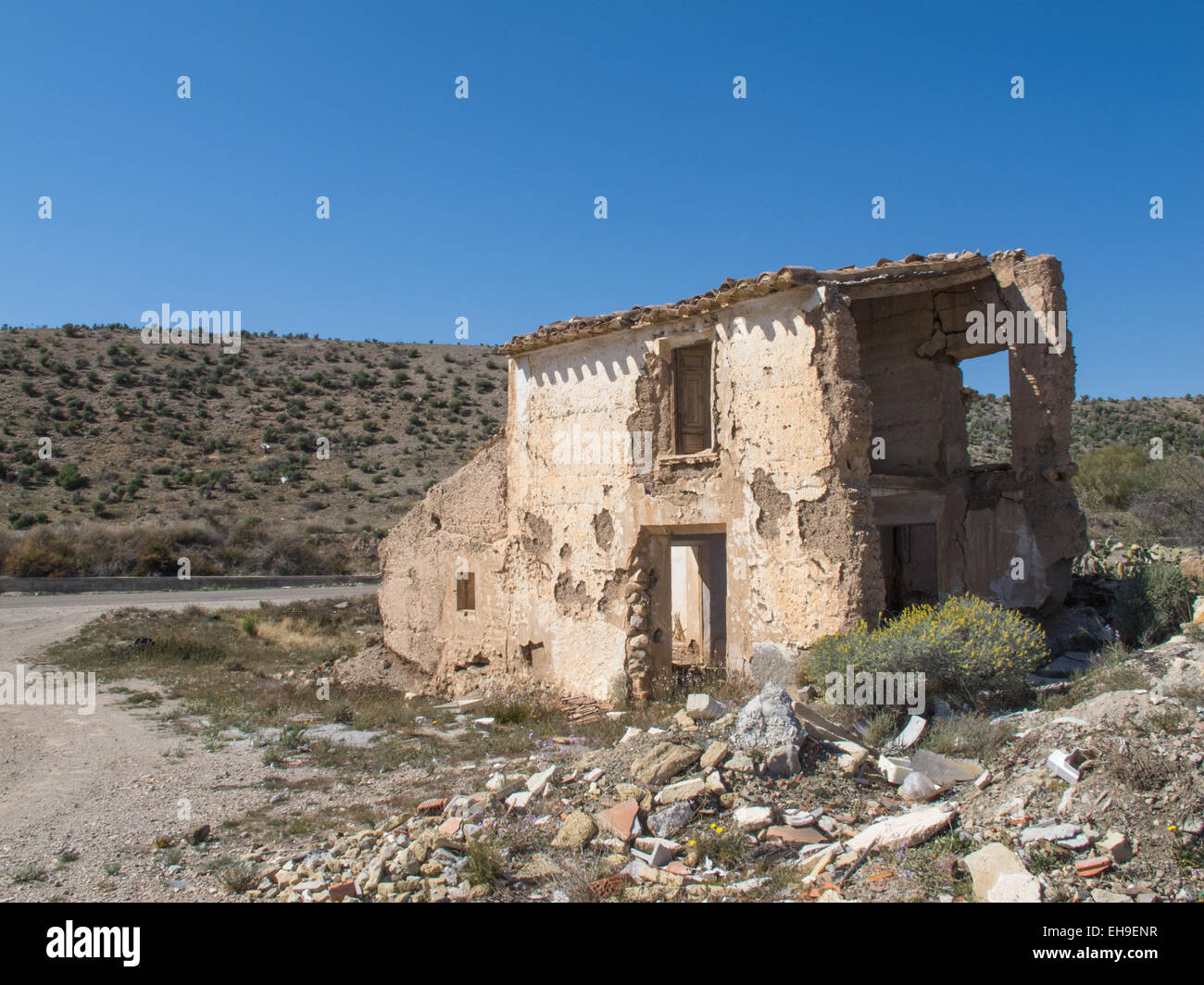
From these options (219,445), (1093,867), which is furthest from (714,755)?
(219,445)

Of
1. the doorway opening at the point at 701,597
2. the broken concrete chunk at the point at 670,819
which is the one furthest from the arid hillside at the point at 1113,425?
the broken concrete chunk at the point at 670,819

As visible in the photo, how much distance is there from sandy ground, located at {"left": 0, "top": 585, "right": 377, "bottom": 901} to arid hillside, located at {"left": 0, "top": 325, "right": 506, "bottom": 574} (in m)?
18.1

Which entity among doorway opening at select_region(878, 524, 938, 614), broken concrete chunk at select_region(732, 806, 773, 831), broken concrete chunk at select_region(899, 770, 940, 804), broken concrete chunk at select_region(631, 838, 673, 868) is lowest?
broken concrete chunk at select_region(631, 838, 673, 868)

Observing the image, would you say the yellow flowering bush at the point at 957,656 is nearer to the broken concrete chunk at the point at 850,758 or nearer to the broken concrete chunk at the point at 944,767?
the broken concrete chunk at the point at 850,758

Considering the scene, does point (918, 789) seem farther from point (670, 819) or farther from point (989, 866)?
point (670, 819)

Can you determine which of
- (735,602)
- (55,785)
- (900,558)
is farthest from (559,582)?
(55,785)

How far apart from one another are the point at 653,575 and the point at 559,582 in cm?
149

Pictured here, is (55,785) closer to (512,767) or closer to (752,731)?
(512,767)

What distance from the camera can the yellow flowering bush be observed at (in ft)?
25.9

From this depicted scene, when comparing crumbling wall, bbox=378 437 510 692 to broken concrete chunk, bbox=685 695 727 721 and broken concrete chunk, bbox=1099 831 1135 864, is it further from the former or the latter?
broken concrete chunk, bbox=1099 831 1135 864

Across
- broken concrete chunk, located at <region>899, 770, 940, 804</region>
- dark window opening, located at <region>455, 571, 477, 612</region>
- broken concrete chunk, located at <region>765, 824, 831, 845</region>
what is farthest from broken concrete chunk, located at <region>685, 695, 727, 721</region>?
dark window opening, located at <region>455, 571, 477, 612</region>

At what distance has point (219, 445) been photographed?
3850 centimetres

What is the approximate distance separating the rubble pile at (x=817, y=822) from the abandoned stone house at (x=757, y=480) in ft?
9.27
